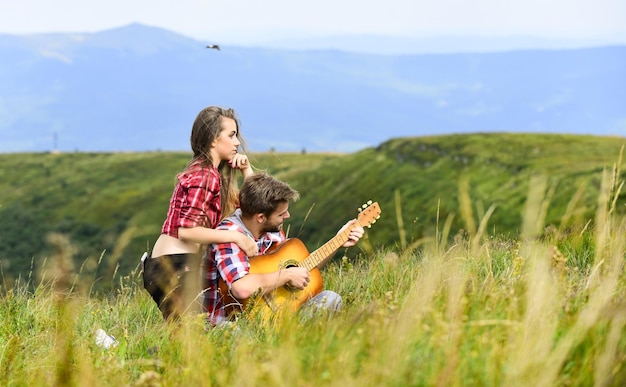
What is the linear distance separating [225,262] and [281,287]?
470 millimetres

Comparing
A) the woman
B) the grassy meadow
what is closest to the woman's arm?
the woman

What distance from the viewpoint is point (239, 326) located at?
613 centimetres

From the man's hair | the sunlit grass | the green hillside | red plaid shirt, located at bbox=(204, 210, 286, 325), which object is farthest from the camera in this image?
the green hillside

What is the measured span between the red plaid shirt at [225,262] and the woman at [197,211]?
0.08 m

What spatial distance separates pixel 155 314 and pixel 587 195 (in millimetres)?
98411

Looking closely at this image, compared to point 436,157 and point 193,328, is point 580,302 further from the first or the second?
point 436,157

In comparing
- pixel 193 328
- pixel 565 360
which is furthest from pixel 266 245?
pixel 565 360

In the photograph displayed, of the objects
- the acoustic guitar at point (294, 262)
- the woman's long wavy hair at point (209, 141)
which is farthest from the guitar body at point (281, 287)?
the woman's long wavy hair at point (209, 141)

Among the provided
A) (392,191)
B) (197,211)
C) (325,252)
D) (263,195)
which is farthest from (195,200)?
(392,191)

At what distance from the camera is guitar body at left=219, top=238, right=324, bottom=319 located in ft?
21.8

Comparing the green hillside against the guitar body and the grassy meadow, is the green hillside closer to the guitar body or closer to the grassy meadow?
the guitar body

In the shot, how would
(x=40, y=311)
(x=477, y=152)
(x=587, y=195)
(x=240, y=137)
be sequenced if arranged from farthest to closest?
(x=477, y=152) < (x=587, y=195) < (x=240, y=137) < (x=40, y=311)

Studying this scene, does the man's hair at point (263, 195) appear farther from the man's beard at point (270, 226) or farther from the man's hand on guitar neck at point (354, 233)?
the man's hand on guitar neck at point (354, 233)

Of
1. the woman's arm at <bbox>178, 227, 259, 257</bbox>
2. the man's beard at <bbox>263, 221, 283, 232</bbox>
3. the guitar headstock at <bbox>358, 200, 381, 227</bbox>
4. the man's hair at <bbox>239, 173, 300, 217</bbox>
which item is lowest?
the woman's arm at <bbox>178, 227, 259, 257</bbox>
